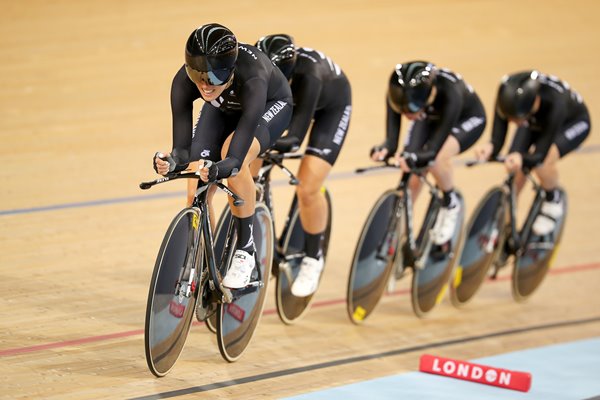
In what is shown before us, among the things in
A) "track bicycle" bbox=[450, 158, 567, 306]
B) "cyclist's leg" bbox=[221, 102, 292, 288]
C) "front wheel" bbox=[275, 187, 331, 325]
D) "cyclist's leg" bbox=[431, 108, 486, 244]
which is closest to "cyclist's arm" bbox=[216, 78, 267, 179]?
"cyclist's leg" bbox=[221, 102, 292, 288]

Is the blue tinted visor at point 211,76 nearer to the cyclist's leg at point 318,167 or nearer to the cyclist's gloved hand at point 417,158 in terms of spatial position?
the cyclist's leg at point 318,167

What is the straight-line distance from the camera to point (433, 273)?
560cm

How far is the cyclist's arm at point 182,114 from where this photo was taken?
151 inches

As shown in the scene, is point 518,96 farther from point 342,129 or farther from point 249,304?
point 249,304

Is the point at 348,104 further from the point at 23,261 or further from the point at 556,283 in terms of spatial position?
the point at 556,283

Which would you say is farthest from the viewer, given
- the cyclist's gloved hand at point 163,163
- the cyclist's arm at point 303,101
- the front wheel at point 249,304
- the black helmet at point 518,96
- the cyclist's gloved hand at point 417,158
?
the black helmet at point 518,96

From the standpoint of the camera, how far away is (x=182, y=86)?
3.84 meters

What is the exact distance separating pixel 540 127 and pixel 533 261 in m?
0.83

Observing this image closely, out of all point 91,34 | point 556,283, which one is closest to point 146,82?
point 91,34

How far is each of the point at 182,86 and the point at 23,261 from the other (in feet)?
5.61

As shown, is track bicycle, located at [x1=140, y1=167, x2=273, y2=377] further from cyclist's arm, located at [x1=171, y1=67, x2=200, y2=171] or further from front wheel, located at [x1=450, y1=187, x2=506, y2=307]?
front wheel, located at [x1=450, y1=187, x2=506, y2=307]

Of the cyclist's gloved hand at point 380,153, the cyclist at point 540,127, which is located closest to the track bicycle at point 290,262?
the cyclist's gloved hand at point 380,153

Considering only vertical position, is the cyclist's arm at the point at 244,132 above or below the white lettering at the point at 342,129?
above

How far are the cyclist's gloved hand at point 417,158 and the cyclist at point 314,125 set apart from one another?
38 centimetres
